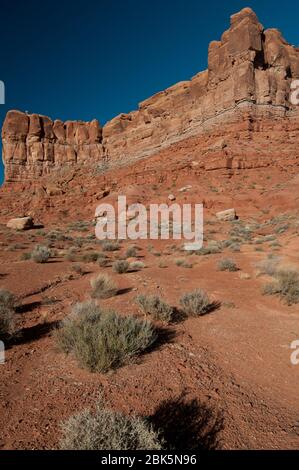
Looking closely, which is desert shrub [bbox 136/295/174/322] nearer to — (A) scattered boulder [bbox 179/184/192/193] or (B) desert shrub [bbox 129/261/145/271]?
(B) desert shrub [bbox 129/261/145/271]

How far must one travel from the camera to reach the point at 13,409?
2.71 meters

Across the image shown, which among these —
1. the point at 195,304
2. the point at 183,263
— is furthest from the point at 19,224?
the point at 195,304

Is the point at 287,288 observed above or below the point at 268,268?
below

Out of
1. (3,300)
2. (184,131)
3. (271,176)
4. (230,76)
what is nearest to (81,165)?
(184,131)

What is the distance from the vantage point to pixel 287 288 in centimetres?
641

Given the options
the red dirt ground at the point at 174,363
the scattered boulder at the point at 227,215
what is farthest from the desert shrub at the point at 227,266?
the scattered boulder at the point at 227,215

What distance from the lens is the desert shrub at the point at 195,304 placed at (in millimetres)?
5341

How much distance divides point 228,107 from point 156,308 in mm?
38751

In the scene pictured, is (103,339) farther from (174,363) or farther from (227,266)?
(227,266)

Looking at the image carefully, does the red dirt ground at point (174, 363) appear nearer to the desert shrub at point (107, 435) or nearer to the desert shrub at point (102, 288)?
the desert shrub at point (102, 288)

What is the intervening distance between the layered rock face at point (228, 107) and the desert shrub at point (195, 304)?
2955 centimetres

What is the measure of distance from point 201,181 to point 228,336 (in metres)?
29.7

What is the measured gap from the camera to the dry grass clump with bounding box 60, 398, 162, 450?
1960 mm

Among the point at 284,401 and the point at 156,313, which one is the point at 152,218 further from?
the point at 284,401
